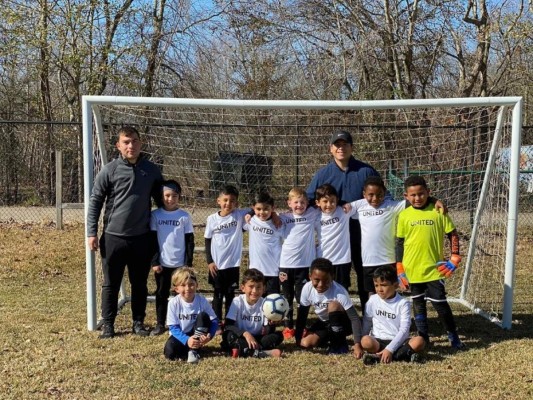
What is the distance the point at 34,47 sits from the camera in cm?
1295

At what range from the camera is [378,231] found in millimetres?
5148

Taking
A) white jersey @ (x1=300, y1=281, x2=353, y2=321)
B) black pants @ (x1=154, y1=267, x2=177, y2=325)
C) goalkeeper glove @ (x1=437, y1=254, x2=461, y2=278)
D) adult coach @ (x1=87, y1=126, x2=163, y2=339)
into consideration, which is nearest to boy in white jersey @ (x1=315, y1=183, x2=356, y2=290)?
white jersey @ (x1=300, y1=281, x2=353, y2=321)

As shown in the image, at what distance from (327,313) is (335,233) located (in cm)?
74

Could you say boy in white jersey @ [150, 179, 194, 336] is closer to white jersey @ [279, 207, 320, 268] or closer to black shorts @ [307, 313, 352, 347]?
white jersey @ [279, 207, 320, 268]

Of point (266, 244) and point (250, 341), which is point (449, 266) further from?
point (250, 341)

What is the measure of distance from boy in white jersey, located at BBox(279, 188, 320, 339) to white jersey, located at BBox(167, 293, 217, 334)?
903 mm

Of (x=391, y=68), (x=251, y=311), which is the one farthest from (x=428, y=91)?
(x=251, y=311)

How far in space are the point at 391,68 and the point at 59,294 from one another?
9.33 metres

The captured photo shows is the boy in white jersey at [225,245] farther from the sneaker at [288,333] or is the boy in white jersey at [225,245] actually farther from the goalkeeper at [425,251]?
the goalkeeper at [425,251]

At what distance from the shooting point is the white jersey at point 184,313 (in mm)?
4715

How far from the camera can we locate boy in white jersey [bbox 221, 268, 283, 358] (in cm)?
475

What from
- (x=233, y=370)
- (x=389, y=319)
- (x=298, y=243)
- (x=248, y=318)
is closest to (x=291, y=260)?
(x=298, y=243)

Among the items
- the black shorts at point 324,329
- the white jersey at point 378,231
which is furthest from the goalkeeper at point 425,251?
the black shorts at point 324,329

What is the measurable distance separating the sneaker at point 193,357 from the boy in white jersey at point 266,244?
39.7 inches
